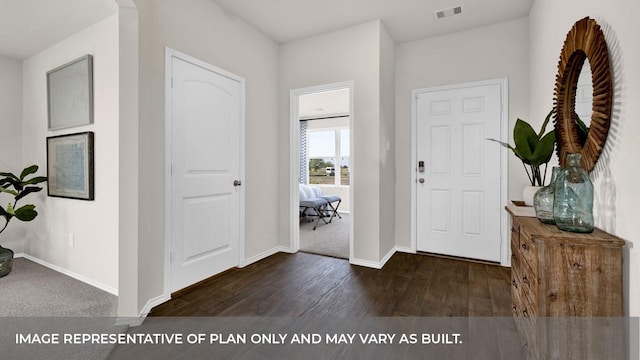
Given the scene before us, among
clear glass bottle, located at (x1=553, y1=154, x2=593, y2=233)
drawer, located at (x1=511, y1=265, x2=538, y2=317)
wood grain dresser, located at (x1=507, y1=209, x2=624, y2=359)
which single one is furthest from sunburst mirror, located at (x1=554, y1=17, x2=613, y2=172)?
drawer, located at (x1=511, y1=265, x2=538, y2=317)

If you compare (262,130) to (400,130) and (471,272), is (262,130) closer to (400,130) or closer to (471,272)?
(400,130)

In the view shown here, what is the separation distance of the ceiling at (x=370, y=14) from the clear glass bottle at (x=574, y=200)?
7.33 ft

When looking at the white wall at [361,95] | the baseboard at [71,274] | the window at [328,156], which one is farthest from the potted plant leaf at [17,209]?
the window at [328,156]

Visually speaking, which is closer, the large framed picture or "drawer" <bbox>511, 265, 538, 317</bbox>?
"drawer" <bbox>511, 265, 538, 317</bbox>

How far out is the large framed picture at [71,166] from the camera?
2.63 m

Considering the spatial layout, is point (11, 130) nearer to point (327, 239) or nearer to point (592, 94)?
point (327, 239)

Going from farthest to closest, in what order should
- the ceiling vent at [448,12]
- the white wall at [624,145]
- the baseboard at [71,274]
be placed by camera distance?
1. the ceiling vent at [448,12]
2. the baseboard at [71,274]
3. the white wall at [624,145]

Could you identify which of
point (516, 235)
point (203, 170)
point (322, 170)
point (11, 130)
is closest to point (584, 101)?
point (516, 235)

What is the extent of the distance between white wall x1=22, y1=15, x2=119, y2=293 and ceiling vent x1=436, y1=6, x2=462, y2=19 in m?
3.11

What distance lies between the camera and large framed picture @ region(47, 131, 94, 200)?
2630 millimetres

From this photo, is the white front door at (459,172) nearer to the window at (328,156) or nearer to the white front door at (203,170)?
the white front door at (203,170)

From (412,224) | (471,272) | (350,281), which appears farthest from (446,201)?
(350,281)

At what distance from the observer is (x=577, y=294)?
1181 millimetres

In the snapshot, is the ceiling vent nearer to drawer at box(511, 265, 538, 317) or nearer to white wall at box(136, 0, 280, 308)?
white wall at box(136, 0, 280, 308)
